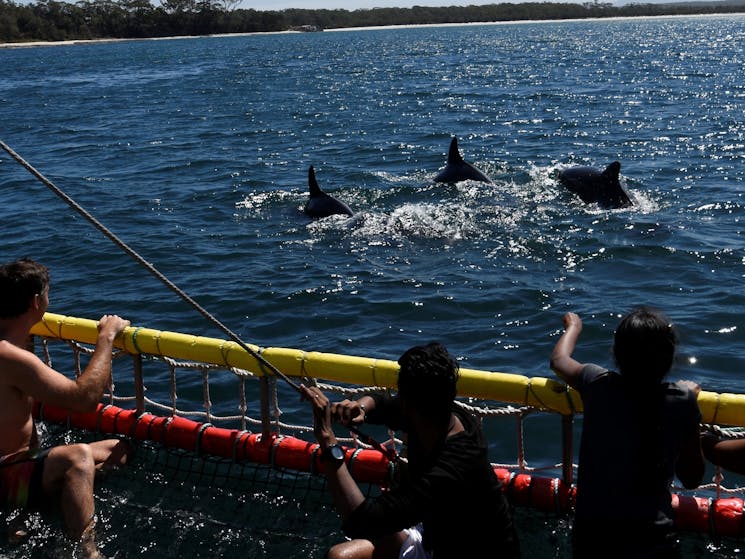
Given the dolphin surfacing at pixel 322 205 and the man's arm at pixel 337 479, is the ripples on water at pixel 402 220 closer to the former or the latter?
the dolphin surfacing at pixel 322 205

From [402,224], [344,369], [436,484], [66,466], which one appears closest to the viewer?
[436,484]

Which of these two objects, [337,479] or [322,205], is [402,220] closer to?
[322,205]

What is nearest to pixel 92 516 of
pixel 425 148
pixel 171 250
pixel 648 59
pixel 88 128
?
pixel 171 250

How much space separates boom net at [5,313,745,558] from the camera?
505cm

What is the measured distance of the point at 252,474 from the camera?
589 centimetres

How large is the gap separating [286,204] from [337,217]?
2.04 meters

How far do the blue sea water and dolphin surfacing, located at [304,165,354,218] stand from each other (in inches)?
9.1

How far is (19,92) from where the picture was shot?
155ft

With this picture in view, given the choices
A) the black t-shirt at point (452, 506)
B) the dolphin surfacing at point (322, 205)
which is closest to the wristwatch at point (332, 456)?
the black t-shirt at point (452, 506)

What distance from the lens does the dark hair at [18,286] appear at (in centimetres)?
498

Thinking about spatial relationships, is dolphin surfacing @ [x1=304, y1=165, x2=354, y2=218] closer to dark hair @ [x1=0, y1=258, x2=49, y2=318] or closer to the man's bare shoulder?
dark hair @ [x1=0, y1=258, x2=49, y2=318]

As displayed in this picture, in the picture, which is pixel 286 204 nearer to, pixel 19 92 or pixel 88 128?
pixel 88 128

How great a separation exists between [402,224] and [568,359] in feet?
35.5

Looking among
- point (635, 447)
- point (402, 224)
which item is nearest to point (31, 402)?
point (635, 447)
